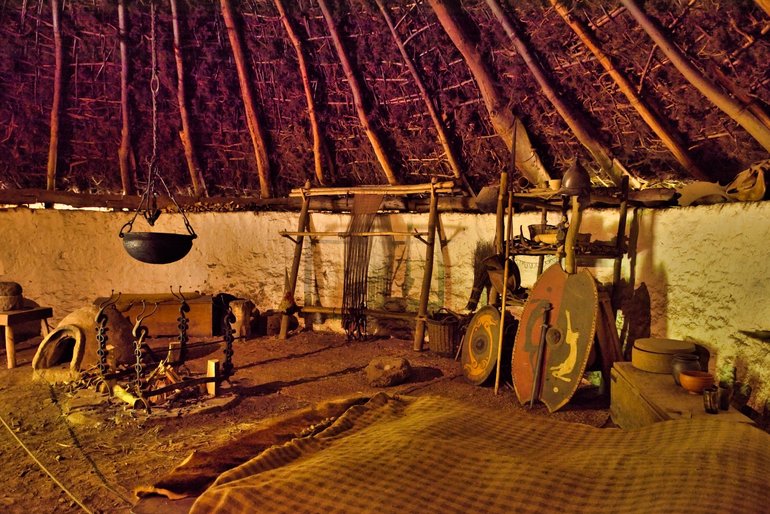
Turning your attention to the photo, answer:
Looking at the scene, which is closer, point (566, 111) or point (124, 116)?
point (566, 111)

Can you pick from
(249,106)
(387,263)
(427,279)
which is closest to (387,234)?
(427,279)

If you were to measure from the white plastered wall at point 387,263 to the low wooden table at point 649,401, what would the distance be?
904 mm

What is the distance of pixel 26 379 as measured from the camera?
13.5 feet

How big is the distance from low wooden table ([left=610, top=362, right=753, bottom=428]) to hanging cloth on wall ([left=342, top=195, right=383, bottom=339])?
3.00 meters

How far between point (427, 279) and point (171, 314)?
2.87 meters

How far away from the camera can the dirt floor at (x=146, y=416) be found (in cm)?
245

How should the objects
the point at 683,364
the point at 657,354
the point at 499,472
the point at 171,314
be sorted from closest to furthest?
the point at 499,472 < the point at 683,364 < the point at 657,354 < the point at 171,314

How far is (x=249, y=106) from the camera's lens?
18.2 feet

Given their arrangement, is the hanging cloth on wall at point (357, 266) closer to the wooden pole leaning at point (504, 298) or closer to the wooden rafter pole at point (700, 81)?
the wooden pole leaning at point (504, 298)

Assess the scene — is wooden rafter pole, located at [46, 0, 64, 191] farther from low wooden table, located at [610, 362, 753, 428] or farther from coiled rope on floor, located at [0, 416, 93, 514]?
low wooden table, located at [610, 362, 753, 428]

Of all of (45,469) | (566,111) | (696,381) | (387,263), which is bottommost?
(45,469)

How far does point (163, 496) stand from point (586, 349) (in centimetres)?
250

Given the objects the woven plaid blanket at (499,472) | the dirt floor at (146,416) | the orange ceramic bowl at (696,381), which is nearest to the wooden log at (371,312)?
the dirt floor at (146,416)

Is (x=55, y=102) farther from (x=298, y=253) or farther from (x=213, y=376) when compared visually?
(x=213, y=376)
